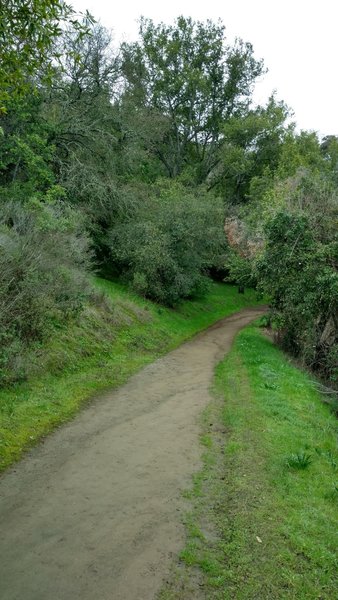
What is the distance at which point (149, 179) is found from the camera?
38844 millimetres

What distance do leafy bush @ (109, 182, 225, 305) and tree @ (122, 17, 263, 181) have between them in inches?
747

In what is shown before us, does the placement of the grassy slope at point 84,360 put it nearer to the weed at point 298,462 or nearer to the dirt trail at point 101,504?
the dirt trail at point 101,504

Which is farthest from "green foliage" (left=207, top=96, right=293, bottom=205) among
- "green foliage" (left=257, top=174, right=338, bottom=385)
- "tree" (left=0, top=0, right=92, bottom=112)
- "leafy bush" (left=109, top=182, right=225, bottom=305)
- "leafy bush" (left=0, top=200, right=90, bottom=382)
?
"tree" (left=0, top=0, right=92, bottom=112)

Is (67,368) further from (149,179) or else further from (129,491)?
(149,179)

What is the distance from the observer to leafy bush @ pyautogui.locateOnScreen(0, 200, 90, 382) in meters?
10.5

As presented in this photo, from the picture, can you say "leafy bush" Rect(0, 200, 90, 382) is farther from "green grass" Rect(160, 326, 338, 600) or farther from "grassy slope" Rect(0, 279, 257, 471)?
"green grass" Rect(160, 326, 338, 600)

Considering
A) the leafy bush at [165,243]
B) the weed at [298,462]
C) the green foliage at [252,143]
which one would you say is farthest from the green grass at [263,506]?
the green foliage at [252,143]

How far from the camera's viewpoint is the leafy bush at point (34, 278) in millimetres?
10461

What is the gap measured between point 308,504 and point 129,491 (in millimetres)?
2756

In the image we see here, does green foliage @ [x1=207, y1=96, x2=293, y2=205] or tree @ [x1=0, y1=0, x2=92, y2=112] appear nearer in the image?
tree @ [x1=0, y1=0, x2=92, y2=112]

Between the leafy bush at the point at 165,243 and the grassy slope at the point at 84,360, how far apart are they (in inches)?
58.7

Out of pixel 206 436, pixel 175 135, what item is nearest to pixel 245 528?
pixel 206 436

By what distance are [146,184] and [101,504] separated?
26.3 meters

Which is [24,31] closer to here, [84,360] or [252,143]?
[84,360]
